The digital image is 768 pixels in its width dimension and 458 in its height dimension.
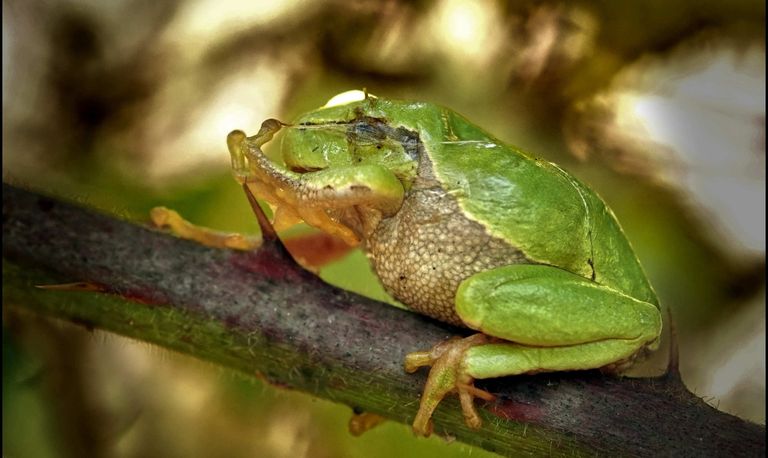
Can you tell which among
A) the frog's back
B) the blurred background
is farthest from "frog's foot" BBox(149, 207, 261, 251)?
the frog's back

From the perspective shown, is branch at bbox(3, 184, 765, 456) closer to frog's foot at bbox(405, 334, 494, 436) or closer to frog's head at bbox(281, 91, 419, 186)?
frog's foot at bbox(405, 334, 494, 436)

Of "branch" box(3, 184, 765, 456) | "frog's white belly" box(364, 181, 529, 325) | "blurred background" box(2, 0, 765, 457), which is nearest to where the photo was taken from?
"branch" box(3, 184, 765, 456)

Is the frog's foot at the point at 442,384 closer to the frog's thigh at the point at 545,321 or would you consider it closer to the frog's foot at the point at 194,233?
the frog's thigh at the point at 545,321

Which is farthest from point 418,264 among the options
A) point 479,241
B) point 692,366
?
point 692,366

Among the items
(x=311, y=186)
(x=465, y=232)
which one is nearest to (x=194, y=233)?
(x=311, y=186)

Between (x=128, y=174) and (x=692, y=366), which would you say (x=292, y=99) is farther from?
(x=692, y=366)

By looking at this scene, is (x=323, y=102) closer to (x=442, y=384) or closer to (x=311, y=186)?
(x=311, y=186)
